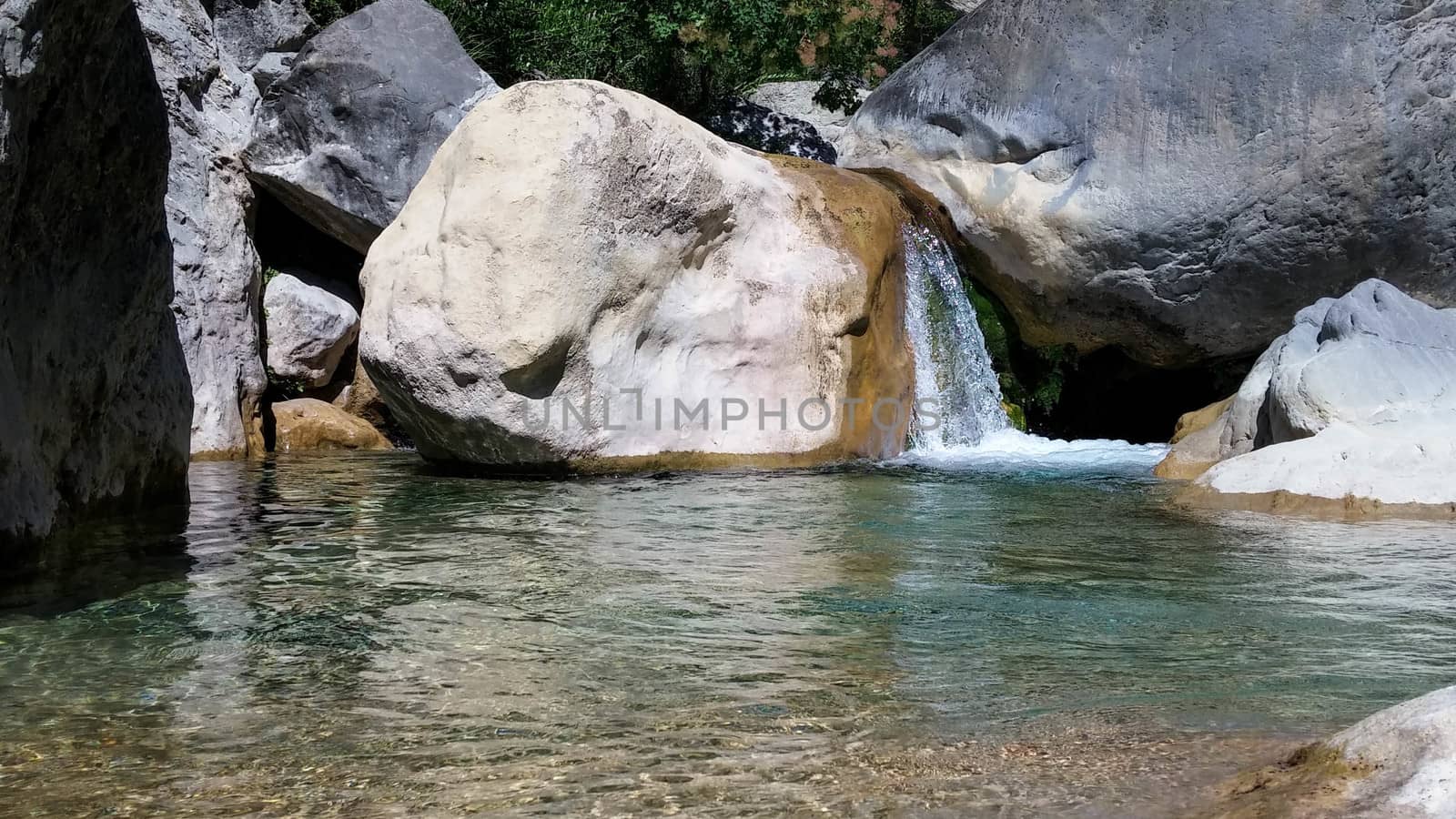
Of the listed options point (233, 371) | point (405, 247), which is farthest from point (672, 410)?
point (233, 371)

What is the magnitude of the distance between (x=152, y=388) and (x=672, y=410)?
3781mm

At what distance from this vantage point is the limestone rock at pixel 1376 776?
2604 mm

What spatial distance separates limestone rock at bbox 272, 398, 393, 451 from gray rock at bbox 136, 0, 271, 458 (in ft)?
0.80

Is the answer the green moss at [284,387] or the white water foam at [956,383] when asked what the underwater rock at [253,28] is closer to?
the green moss at [284,387]

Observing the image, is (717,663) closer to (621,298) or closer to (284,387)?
(621,298)

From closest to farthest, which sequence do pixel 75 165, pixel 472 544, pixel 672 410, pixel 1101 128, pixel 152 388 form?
pixel 75 165 → pixel 472 544 → pixel 152 388 → pixel 672 410 → pixel 1101 128

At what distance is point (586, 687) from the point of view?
4047 mm

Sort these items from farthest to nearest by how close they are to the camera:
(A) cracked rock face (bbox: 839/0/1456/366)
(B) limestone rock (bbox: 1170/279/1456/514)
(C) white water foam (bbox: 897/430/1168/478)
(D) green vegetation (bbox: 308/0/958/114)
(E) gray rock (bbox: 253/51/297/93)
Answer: (D) green vegetation (bbox: 308/0/958/114)
(E) gray rock (bbox: 253/51/297/93)
(A) cracked rock face (bbox: 839/0/1456/366)
(C) white water foam (bbox: 897/430/1168/478)
(B) limestone rock (bbox: 1170/279/1456/514)

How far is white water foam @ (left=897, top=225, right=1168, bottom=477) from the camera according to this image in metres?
11.0

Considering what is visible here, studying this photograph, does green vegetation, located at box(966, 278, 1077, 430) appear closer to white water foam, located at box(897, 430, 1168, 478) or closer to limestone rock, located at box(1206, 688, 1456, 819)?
white water foam, located at box(897, 430, 1168, 478)

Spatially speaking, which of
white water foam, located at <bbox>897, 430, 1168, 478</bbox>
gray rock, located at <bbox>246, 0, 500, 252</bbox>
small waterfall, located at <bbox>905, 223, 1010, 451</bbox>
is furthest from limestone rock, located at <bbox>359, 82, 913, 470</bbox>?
gray rock, located at <bbox>246, 0, 500, 252</bbox>

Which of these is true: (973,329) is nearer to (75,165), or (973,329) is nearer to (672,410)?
(672,410)

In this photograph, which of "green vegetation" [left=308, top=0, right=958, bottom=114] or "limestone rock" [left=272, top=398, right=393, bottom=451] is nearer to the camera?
"limestone rock" [left=272, top=398, right=393, bottom=451]

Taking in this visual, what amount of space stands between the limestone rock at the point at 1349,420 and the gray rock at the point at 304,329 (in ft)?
24.8
